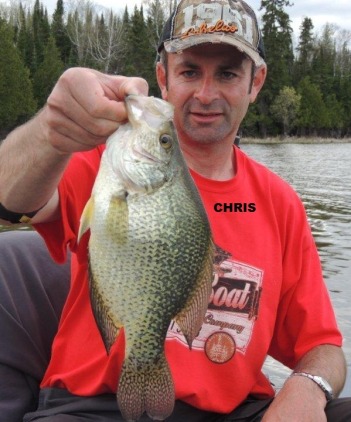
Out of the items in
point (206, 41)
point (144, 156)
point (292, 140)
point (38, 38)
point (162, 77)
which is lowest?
point (292, 140)

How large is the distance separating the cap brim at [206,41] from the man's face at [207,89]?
0.03 meters

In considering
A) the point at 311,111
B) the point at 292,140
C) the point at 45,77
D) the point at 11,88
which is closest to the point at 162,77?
the point at 11,88

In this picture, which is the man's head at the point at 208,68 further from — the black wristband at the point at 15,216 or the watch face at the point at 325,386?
the watch face at the point at 325,386

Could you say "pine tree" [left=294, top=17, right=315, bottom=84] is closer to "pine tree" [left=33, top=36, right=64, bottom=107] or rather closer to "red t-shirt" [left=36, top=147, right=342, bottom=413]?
"pine tree" [left=33, top=36, right=64, bottom=107]

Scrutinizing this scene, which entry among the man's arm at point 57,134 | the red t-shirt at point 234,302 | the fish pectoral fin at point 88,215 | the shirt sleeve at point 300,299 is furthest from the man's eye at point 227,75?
the fish pectoral fin at point 88,215


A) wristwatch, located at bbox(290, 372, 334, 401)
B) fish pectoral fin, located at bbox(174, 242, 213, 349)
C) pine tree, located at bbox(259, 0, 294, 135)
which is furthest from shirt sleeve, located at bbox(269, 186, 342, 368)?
pine tree, located at bbox(259, 0, 294, 135)

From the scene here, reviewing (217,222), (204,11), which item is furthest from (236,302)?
(204,11)

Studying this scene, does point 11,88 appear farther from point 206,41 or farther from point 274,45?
point 206,41

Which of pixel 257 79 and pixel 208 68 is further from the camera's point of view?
pixel 257 79

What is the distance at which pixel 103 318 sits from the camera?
7.43 ft

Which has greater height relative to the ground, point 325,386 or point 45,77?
point 45,77

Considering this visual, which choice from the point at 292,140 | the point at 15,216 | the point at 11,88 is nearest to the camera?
the point at 15,216

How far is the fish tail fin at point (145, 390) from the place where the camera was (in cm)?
242

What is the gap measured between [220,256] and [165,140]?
1.05m
